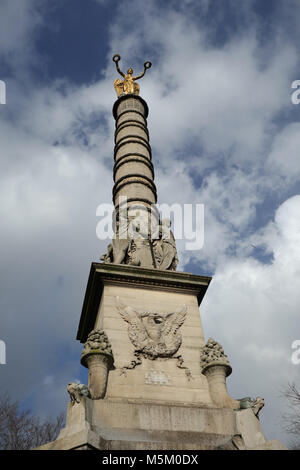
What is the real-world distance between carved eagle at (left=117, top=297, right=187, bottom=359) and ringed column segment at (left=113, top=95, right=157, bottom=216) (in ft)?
15.2

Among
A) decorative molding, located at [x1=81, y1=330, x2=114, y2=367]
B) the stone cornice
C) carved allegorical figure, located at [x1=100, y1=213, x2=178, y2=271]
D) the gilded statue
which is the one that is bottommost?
decorative molding, located at [x1=81, y1=330, x2=114, y2=367]

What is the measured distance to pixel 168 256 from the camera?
11930mm

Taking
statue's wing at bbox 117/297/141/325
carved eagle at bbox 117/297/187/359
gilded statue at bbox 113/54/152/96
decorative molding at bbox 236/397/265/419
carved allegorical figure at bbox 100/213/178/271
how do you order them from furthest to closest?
gilded statue at bbox 113/54/152/96 → carved allegorical figure at bbox 100/213/178/271 → statue's wing at bbox 117/297/141/325 → carved eagle at bbox 117/297/187/359 → decorative molding at bbox 236/397/265/419

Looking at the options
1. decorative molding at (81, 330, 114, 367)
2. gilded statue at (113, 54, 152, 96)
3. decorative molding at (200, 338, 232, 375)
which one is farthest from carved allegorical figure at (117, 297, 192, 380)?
gilded statue at (113, 54, 152, 96)

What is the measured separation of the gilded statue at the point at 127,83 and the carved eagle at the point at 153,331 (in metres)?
12.2

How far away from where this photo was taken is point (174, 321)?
31.8 ft

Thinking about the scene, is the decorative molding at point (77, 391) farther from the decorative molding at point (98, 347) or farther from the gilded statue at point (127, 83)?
the gilded statue at point (127, 83)

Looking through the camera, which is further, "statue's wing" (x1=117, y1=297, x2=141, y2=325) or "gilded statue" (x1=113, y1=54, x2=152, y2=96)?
"gilded statue" (x1=113, y1=54, x2=152, y2=96)

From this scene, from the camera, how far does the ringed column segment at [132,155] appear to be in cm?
1394

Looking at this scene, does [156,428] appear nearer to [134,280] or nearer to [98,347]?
[98,347]

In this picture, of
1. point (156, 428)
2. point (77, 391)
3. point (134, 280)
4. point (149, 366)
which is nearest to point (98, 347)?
point (77, 391)

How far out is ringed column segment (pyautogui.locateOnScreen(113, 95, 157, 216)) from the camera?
1394 cm

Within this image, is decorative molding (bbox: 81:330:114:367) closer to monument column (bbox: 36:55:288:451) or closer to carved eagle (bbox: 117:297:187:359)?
monument column (bbox: 36:55:288:451)

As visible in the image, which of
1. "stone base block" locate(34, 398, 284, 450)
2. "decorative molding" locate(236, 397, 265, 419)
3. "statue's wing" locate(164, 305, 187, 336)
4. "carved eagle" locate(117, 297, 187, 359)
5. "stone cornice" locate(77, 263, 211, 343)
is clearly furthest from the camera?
"stone cornice" locate(77, 263, 211, 343)
